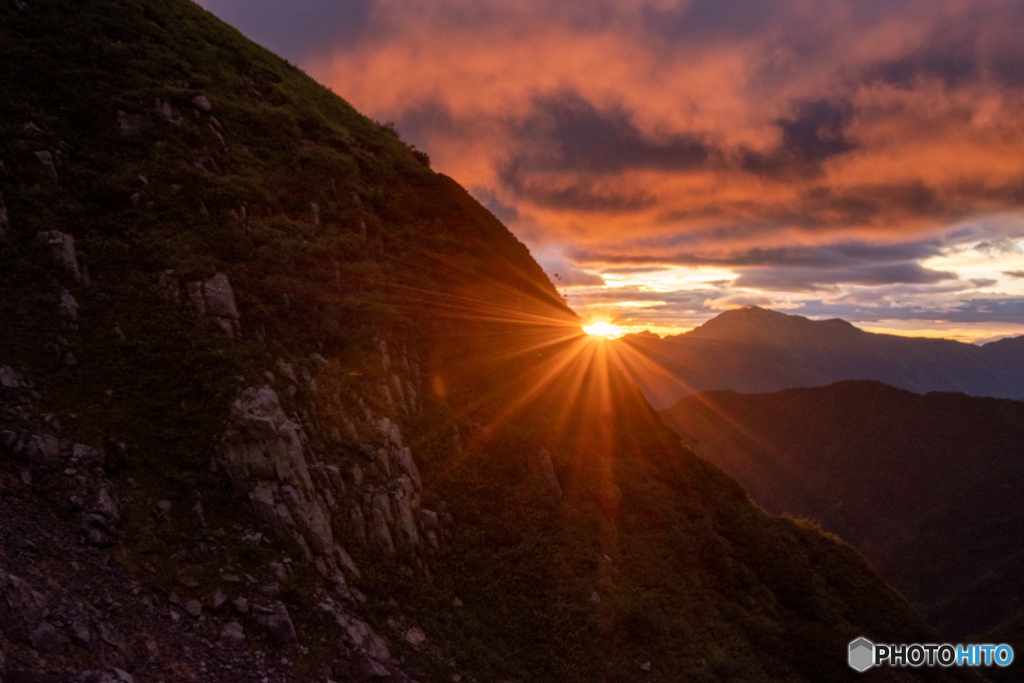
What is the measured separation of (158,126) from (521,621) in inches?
925

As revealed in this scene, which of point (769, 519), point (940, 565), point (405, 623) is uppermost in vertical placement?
point (405, 623)

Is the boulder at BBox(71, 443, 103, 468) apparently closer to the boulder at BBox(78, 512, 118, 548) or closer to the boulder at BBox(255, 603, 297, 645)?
the boulder at BBox(78, 512, 118, 548)

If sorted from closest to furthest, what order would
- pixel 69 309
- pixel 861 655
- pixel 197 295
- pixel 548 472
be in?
pixel 69 309 → pixel 197 295 → pixel 548 472 → pixel 861 655

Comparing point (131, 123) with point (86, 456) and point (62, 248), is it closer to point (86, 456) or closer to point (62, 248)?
point (62, 248)

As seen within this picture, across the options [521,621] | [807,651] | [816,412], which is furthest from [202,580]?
[816,412]

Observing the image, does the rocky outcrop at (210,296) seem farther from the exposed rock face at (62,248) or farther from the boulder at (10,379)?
the boulder at (10,379)

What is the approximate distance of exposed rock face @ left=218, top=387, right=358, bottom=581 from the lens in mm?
13148

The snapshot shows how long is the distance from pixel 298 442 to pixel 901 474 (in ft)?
475

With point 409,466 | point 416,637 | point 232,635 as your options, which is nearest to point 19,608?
point 232,635

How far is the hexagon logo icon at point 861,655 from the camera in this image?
69.8ft

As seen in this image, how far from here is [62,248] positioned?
52.2 ft

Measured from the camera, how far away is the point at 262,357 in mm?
16344

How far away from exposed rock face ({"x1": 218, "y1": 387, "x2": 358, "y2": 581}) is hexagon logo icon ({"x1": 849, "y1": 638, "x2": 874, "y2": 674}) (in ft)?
68.1

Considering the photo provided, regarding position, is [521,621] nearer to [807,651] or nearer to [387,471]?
[387,471]
